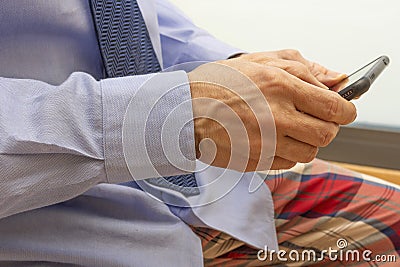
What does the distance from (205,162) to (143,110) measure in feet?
0.29

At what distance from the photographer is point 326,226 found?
34.7 inches

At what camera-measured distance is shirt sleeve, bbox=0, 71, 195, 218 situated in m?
0.53

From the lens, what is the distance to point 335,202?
0.91m

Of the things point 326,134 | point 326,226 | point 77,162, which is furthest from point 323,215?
point 77,162

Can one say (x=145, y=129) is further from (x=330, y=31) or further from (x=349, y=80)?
(x=330, y=31)

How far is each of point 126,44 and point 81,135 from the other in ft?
0.72

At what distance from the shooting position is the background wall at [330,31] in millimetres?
1279

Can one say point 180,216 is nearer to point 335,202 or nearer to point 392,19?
point 335,202

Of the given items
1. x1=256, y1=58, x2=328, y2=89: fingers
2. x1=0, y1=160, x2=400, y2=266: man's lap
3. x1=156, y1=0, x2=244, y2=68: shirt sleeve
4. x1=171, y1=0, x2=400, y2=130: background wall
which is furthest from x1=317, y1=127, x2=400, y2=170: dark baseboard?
x1=256, y1=58, x2=328, y2=89: fingers

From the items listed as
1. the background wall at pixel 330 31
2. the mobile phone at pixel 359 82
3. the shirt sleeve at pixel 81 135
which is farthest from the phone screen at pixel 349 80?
the background wall at pixel 330 31

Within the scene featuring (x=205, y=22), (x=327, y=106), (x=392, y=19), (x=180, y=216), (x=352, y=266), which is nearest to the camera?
(x=327, y=106)

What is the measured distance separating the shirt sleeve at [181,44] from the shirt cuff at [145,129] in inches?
12.9

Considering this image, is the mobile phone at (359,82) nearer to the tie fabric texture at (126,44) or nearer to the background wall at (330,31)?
the tie fabric texture at (126,44)

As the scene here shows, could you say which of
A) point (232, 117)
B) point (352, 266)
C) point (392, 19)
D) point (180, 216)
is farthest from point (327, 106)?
point (392, 19)
